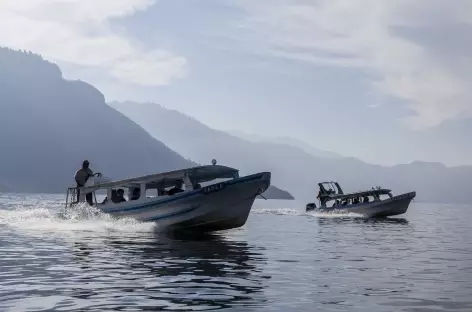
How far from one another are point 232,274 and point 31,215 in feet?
94.0

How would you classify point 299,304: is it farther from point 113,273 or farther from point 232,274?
point 113,273

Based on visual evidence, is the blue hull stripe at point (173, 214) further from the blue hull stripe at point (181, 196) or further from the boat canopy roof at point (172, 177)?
the boat canopy roof at point (172, 177)

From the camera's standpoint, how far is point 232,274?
18203 millimetres

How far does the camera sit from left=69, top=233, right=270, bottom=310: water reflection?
46.6ft

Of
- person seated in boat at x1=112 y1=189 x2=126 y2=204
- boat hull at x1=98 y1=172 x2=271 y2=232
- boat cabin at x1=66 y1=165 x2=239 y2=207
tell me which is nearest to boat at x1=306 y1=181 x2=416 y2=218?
boat cabin at x1=66 y1=165 x2=239 y2=207

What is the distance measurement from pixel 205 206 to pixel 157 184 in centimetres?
378

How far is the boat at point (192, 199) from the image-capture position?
33062 mm

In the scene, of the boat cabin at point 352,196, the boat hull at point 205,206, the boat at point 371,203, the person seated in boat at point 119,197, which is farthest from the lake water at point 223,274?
the boat at point 371,203

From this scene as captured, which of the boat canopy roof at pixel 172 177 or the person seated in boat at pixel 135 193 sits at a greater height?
the boat canopy roof at pixel 172 177

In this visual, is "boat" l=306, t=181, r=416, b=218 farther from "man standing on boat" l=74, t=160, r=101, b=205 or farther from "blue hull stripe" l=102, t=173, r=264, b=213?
"man standing on boat" l=74, t=160, r=101, b=205

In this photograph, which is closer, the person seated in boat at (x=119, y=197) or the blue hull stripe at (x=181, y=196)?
the blue hull stripe at (x=181, y=196)

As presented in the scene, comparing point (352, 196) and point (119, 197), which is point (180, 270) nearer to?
point (119, 197)

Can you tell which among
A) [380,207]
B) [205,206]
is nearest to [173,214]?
[205,206]

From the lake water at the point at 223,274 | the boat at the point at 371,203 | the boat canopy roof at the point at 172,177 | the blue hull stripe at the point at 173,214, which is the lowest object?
the lake water at the point at 223,274
